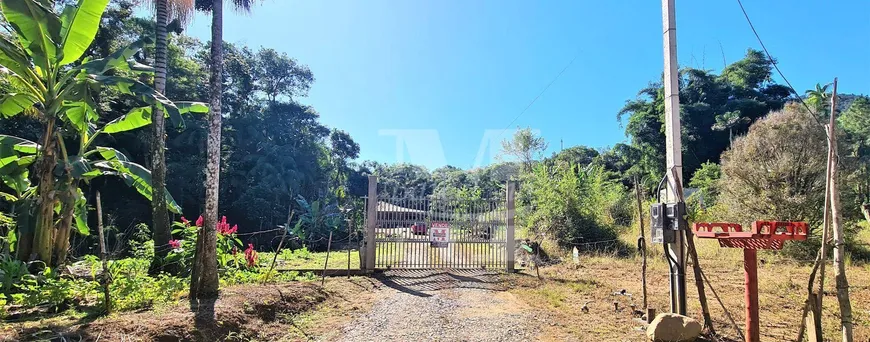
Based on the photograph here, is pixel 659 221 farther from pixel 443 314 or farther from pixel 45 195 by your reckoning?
pixel 45 195

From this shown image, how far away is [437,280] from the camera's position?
27.2 feet

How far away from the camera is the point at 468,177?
2015 inches

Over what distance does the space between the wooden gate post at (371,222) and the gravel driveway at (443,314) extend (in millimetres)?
580

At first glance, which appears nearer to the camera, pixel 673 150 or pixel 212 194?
pixel 673 150

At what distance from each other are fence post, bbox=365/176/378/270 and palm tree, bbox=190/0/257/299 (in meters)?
3.61

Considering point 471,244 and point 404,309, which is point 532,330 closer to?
point 404,309

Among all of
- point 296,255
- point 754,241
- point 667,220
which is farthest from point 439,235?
point 754,241

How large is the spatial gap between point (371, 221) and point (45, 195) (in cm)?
498

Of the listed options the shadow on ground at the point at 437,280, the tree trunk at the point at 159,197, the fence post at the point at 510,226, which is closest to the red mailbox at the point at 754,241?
the shadow on ground at the point at 437,280

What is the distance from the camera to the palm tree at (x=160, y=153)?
6.74 m

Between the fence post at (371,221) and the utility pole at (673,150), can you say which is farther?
the fence post at (371,221)

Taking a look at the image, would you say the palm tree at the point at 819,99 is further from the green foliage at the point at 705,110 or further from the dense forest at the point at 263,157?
the green foliage at the point at 705,110

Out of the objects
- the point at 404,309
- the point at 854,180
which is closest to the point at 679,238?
the point at 404,309

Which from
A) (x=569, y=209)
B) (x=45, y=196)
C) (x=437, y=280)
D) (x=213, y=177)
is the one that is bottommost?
(x=437, y=280)
